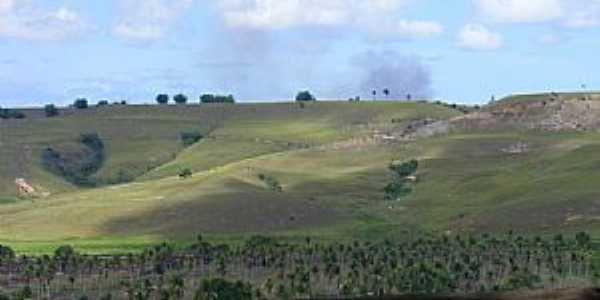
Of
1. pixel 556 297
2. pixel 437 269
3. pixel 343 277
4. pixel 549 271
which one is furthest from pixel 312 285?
pixel 556 297

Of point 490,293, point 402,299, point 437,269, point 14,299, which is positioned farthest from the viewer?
point 437,269

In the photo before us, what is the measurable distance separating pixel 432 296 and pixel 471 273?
18956 centimetres

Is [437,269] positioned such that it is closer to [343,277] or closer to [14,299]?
[343,277]

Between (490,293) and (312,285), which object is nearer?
(490,293)

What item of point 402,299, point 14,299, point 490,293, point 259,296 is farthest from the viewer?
point 14,299

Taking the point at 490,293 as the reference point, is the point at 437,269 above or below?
below

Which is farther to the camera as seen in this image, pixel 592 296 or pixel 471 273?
pixel 471 273

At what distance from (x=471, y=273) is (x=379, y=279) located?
2203 centimetres

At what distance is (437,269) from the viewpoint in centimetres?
18862

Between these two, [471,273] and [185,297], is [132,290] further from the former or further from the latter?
[471,273]

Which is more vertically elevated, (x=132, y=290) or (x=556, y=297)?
(x=556, y=297)

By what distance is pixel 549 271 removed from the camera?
198000 mm

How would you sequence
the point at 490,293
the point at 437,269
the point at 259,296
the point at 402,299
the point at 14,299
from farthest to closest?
the point at 437,269 < the point at 14,299 < the point at 259,296 < the point at 490,293 < the point at 402,299

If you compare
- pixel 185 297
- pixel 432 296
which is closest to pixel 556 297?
pixel 432 296
